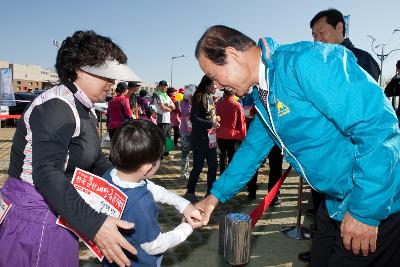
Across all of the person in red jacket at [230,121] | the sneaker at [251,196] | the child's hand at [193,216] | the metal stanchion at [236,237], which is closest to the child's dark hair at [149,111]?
the person in red jacket at [230,121]

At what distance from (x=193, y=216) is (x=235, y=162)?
1.54 feet

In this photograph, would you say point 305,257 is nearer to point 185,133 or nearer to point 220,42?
point 220,42

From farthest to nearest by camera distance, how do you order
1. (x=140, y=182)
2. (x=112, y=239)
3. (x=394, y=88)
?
1. (x=394, y=88)
2. (x=140, y=182)
3. (x=112, y=239)

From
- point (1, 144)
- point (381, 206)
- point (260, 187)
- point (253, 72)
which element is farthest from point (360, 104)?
point (1, 144)

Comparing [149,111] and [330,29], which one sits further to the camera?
[149,111]

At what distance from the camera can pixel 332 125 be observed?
1542 millimetres

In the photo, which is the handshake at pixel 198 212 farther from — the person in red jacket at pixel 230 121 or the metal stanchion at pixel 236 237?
the person in red jacket at pixel 230 121

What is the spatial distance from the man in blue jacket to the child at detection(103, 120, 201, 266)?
20.8 inches

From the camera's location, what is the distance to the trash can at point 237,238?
1595mm

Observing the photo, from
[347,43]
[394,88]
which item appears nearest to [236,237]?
[347,43]

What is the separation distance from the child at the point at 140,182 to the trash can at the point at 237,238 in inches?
14.6

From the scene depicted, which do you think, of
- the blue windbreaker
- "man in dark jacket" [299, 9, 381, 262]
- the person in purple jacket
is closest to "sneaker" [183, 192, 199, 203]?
the person in purple jacket

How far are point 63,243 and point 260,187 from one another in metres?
5.25

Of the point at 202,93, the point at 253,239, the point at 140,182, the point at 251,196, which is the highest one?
the point at 202,93
